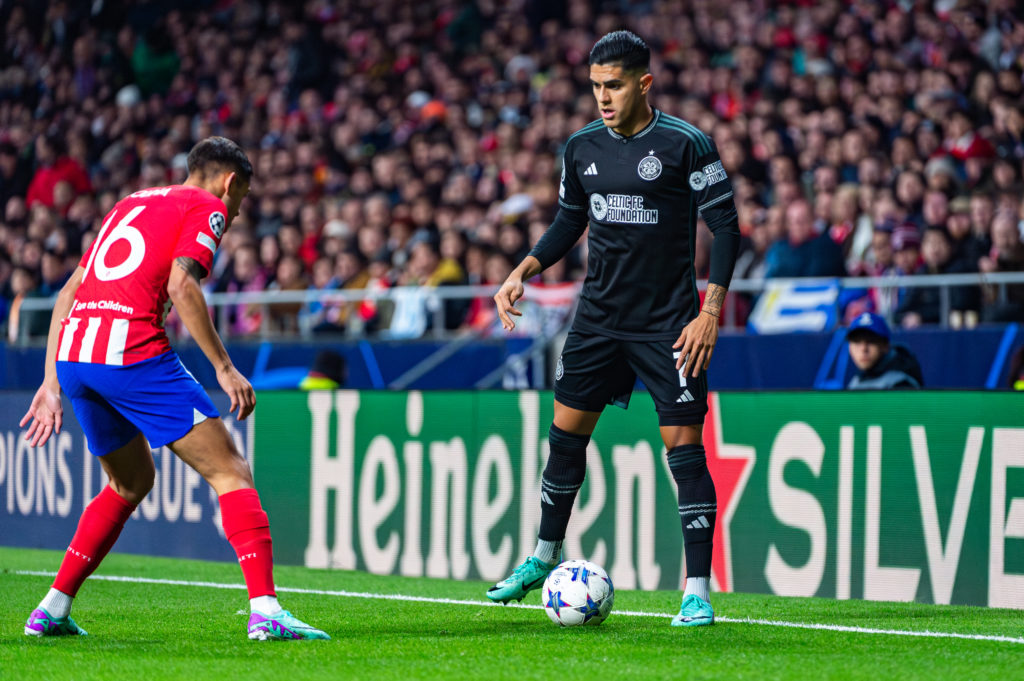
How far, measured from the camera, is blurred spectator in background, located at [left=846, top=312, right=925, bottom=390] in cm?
887

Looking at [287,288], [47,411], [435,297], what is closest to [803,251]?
[435,297]

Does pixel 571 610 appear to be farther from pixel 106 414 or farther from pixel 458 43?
pixel 458 43

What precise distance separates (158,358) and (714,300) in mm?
2088

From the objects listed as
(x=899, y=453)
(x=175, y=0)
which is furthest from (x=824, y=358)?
(x=175, y=0)

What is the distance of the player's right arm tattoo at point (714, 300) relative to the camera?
18.7ft

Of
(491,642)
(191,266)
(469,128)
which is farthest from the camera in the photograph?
(469,128)

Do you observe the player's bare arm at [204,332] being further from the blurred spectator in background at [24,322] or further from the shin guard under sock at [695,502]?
the blurred spectator in background at [24,322]

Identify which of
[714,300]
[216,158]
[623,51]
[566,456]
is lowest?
[566,456]

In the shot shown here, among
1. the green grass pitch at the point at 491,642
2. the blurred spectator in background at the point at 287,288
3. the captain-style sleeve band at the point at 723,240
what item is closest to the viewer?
the green grass pitch at the point at 491,642

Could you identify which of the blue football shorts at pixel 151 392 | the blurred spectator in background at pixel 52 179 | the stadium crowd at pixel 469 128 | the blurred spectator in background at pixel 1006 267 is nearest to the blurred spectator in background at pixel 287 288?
the stadium crowd at pixel 469 128

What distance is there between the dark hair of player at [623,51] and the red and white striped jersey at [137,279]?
1.60 m

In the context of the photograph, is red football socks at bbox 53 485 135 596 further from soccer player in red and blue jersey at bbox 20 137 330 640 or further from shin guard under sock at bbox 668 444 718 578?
shin guard under sock at bbox 668 444 718 578

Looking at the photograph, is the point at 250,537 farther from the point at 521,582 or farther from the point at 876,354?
the point at 876,354

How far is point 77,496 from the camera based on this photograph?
1077cm
